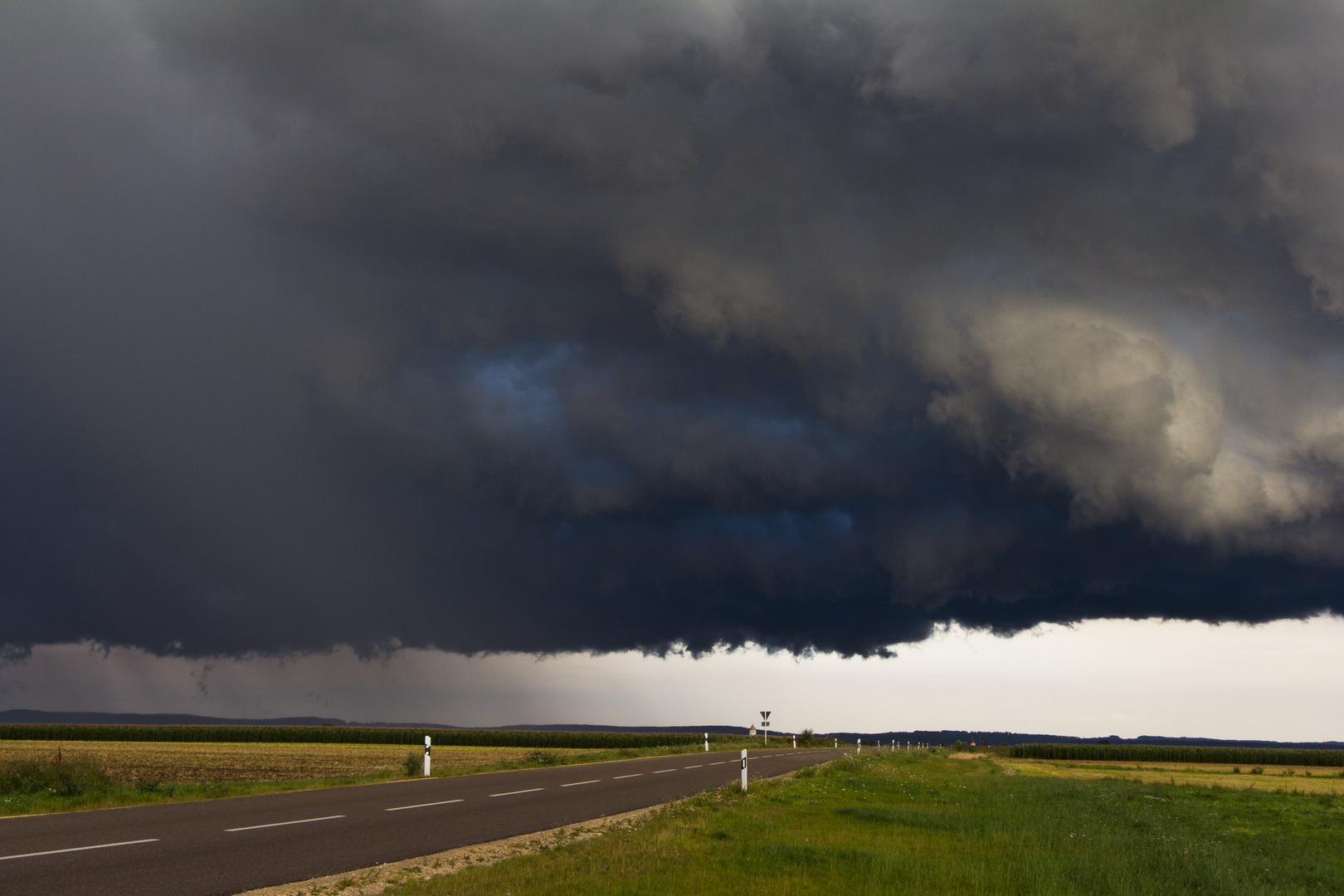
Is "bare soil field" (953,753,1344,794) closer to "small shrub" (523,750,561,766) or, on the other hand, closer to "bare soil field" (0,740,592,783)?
"small shrub" (523,750,561,766)

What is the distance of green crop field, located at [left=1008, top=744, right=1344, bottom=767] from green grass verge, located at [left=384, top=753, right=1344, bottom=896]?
100593 mm

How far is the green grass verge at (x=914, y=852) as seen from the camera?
11.8 metres

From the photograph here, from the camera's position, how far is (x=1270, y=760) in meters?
116

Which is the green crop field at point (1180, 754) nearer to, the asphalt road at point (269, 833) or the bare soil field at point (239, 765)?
the bare soil field at point (239, 765)

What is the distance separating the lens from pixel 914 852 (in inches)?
609

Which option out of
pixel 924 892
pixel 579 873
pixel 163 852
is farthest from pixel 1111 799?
pixel 163 852

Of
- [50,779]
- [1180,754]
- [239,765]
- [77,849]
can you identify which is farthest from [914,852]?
[1180,754]

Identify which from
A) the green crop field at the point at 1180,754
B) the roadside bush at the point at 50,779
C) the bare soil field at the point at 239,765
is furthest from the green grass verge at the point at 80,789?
the green crop field at the point at 1180,754

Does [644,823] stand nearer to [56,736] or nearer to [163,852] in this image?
[163,852]

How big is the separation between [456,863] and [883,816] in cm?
1187

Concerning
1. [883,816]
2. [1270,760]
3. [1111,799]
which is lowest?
[1270,760]

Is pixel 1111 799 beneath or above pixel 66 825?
beneath

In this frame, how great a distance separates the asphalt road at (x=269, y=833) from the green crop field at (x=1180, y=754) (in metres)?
110

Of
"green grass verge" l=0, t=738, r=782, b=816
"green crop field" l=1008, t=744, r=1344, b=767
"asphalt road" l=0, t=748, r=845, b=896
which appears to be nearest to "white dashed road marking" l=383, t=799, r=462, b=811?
"asphalt road" l=0, t=748, r=845, b=896
